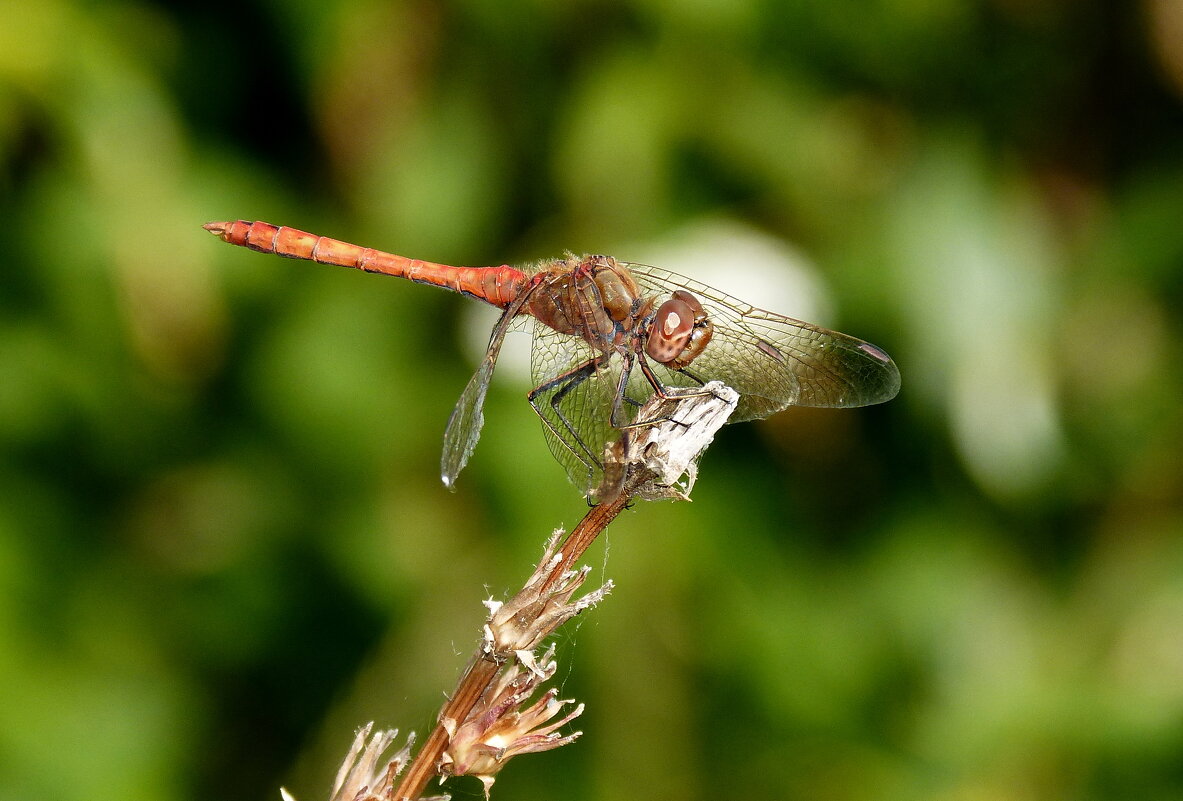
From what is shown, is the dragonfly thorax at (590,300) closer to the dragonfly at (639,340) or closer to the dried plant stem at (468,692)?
the dragonfly at (639,340)

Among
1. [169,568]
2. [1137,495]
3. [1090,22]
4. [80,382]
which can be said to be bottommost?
[169,568]

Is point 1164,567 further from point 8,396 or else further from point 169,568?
point 8,396

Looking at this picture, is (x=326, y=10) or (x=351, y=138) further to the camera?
(x=351, y=138)

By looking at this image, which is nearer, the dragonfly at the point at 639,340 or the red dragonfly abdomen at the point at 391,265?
the dragonfly at the point at 639,340

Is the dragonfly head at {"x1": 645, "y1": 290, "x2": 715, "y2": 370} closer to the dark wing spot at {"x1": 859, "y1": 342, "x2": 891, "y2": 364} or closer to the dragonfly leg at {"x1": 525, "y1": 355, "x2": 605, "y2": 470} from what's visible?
the dragonfly leg at {"x1": 525, "y1": 355, "x2": 605, "y2": 470}

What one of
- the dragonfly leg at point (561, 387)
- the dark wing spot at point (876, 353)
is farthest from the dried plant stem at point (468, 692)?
the dark wing spot at point (876, 353)

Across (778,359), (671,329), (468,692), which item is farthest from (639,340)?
(468,692)

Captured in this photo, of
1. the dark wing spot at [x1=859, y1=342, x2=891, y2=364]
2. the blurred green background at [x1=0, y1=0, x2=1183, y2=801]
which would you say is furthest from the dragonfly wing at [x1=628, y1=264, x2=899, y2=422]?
the blurred green background at [x1=0, y1=0, x2=1183, y2=801]

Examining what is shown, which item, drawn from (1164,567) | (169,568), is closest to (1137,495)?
(1164,567)
